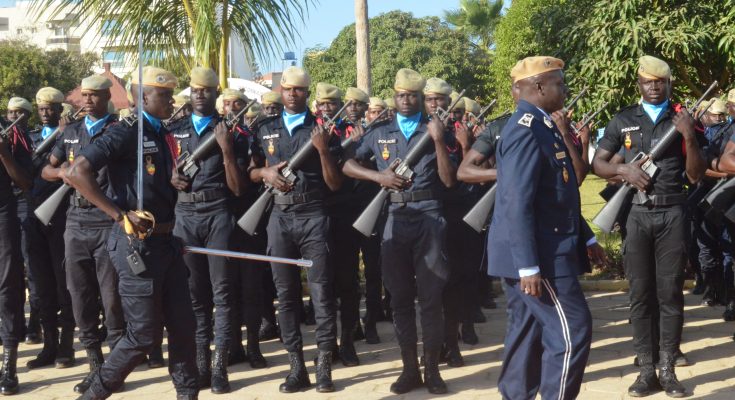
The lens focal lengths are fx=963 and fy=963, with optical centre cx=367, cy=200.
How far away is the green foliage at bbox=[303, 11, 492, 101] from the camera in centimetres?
3803

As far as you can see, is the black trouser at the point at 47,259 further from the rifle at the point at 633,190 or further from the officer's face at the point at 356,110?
the rifle at the point at 633,190

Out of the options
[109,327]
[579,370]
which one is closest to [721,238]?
[579,370]

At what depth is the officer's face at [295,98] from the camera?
7.20 m

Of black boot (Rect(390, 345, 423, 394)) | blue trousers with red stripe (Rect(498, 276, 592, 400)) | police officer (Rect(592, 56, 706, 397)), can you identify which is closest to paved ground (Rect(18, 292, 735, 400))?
black boot (Rect(390, 345, 423, 394))

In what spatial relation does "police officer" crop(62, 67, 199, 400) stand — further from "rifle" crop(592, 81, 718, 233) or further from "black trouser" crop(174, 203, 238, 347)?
"rifle" crop(592, 81, 718, 233)

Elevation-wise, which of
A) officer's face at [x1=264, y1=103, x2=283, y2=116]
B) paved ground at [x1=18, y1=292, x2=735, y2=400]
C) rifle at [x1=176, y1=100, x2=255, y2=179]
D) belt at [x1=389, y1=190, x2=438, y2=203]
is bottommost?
paved ground at [x1=18, y1=292, x2=735, y2=400]

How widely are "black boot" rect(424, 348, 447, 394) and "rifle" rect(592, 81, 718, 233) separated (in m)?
1.49

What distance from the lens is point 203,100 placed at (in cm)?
Result: 734

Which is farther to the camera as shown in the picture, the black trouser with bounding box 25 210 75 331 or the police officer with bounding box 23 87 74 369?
the black trouser with bounding box 25 210 75 331

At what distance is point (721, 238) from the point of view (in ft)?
33.0

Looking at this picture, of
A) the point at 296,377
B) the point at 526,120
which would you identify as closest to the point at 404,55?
the point at 296,377

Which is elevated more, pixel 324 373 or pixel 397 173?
pixel 397 173

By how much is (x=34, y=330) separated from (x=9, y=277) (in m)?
1.99

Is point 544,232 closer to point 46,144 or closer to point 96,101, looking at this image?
point 96,101
